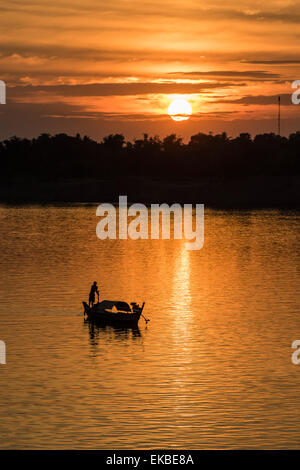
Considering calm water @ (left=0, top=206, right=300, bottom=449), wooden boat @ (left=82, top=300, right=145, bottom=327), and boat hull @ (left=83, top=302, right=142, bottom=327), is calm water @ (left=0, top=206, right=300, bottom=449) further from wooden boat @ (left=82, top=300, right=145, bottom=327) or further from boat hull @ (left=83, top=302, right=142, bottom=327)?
wooden boat @ (left=82, top=300, right=145, bottom=327)

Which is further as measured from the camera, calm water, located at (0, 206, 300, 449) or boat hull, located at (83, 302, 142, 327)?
boat hull, located at (83, 302, 142, 327)

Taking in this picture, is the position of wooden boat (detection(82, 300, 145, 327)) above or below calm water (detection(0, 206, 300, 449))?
above

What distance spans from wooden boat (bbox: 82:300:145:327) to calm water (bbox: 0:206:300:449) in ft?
2.38

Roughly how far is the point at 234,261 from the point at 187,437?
241 ft

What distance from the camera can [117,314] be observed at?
58.5 metres

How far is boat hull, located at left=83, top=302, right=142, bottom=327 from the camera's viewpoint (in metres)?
58.0

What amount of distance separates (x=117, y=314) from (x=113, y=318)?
45cm

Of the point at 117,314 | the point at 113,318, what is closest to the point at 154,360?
the point at 117,314

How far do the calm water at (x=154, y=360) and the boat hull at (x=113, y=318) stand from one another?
61 centimetres

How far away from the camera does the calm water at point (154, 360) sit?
36906 millimetres

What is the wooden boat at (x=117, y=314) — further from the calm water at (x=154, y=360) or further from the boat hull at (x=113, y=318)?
the calm water at (x=154, y=360)

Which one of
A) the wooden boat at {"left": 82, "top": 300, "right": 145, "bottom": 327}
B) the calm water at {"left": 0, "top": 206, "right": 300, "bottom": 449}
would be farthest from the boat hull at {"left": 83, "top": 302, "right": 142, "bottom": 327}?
the calm water at {"left": 0, "top": 206, "right": 300, "bottom": 449}

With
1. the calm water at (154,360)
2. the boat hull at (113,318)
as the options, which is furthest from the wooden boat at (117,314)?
the calm water at (154,360)

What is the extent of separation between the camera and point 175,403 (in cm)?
4056
